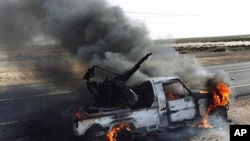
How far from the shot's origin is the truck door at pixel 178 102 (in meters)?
10.5

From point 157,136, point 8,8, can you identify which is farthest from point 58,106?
point 157,136

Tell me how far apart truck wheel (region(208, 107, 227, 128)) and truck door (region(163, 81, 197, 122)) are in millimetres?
745

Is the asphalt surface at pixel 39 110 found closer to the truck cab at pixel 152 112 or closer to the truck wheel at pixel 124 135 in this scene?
the truck cab at pixel 152 112

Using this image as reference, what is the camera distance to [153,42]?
15.7m

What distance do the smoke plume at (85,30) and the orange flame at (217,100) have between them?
2.91 metres

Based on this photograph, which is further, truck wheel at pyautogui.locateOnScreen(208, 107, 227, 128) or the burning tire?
truck wheel at pyautogui.locateOnScreen(208, 107, 227, 128)

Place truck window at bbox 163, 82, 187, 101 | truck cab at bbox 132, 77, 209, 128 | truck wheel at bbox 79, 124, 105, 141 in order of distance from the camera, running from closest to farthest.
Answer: truck wheel at bbox 79, 124, 105, 141, truck cab at bbox 132, 77, 209, 128, truck window at bbox 163, 82, 187, 101

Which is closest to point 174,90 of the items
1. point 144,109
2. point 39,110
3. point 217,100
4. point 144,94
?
point 144,94

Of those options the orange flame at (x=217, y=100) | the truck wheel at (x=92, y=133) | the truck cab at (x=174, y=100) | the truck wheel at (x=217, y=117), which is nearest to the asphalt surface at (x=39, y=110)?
the truck wheel at (x=92, y=133)

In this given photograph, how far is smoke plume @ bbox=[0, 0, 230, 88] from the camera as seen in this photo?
14.6 metres

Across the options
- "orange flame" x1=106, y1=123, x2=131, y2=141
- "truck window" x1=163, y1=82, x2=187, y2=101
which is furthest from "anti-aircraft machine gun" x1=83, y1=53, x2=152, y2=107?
→ "truck window" x1=163, y1=82, x2=187, y2=101

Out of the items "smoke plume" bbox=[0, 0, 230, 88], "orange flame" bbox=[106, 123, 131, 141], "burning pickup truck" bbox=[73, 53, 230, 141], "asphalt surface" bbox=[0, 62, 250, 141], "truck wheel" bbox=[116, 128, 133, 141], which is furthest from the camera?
"smoke plume" bbox=[0, 0, 230, 88]

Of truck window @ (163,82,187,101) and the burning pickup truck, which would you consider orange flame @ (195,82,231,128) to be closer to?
the burning pickup truck

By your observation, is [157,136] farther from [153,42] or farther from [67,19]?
[67,19]
